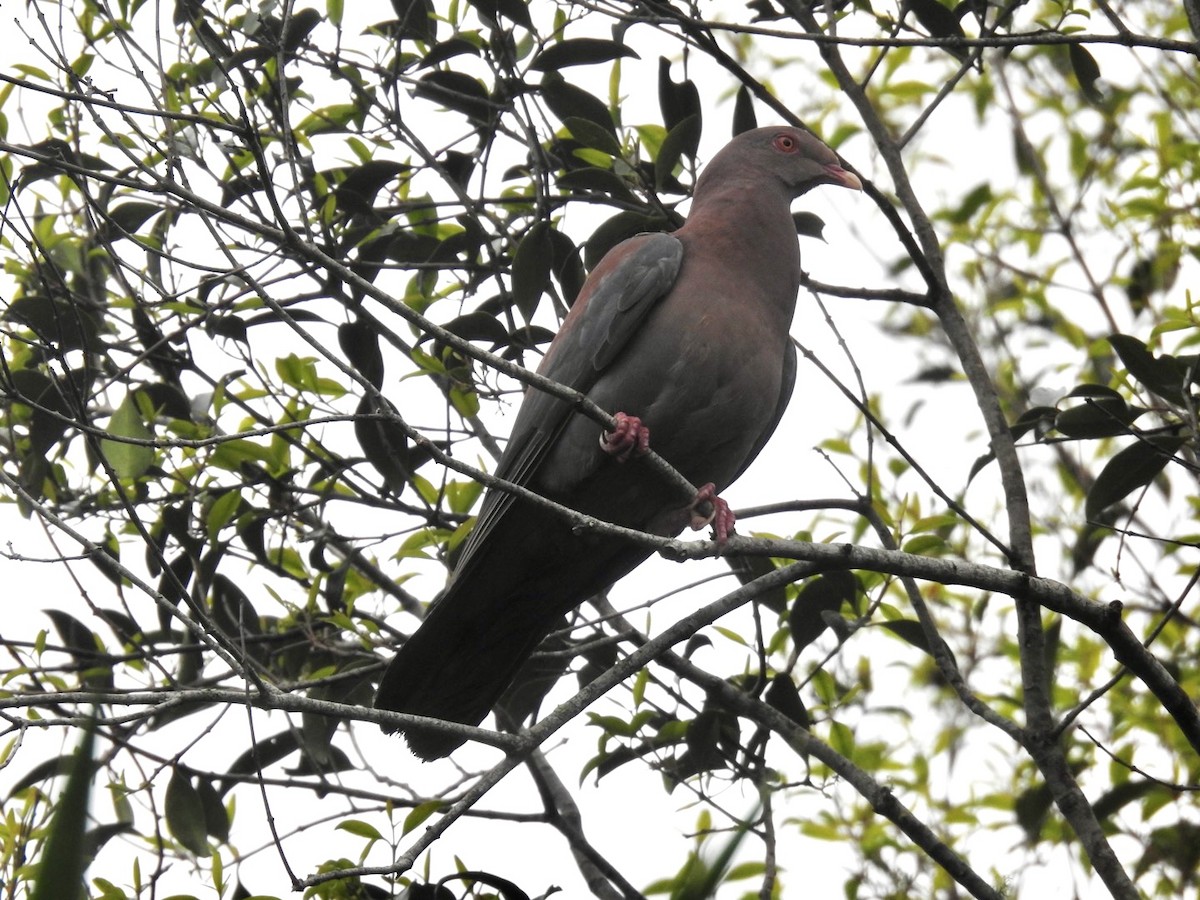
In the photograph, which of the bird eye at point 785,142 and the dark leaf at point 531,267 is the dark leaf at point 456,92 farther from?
the bird eye at point 785,142

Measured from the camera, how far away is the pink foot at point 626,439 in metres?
3.54

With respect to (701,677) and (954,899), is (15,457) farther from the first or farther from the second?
(954,899)

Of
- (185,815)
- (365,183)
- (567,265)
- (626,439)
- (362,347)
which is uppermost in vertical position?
(365,183)

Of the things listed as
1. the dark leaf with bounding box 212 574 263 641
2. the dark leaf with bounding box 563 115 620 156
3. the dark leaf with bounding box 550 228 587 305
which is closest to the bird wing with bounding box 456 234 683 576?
the dark leaf with bounding box 550 228 587 305

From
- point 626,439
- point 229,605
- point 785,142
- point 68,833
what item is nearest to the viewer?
point 68,833

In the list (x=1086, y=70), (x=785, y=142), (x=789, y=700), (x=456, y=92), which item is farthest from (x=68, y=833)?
(x=785, y=142)

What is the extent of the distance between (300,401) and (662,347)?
113 cm

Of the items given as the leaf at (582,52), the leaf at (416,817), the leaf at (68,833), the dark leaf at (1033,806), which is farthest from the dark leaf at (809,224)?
the leaf at (68,833)

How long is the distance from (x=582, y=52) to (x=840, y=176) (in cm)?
119

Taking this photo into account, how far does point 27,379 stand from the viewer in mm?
3770

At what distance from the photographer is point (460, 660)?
3.75 metres

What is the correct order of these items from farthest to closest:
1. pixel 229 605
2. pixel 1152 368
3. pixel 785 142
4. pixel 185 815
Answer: pixel 785 142, pixel 229 605, pixel 185 815, pixel 1152 368

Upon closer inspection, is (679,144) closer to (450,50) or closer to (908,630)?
(450,50)

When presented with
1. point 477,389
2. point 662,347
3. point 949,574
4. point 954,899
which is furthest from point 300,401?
point 954,899
